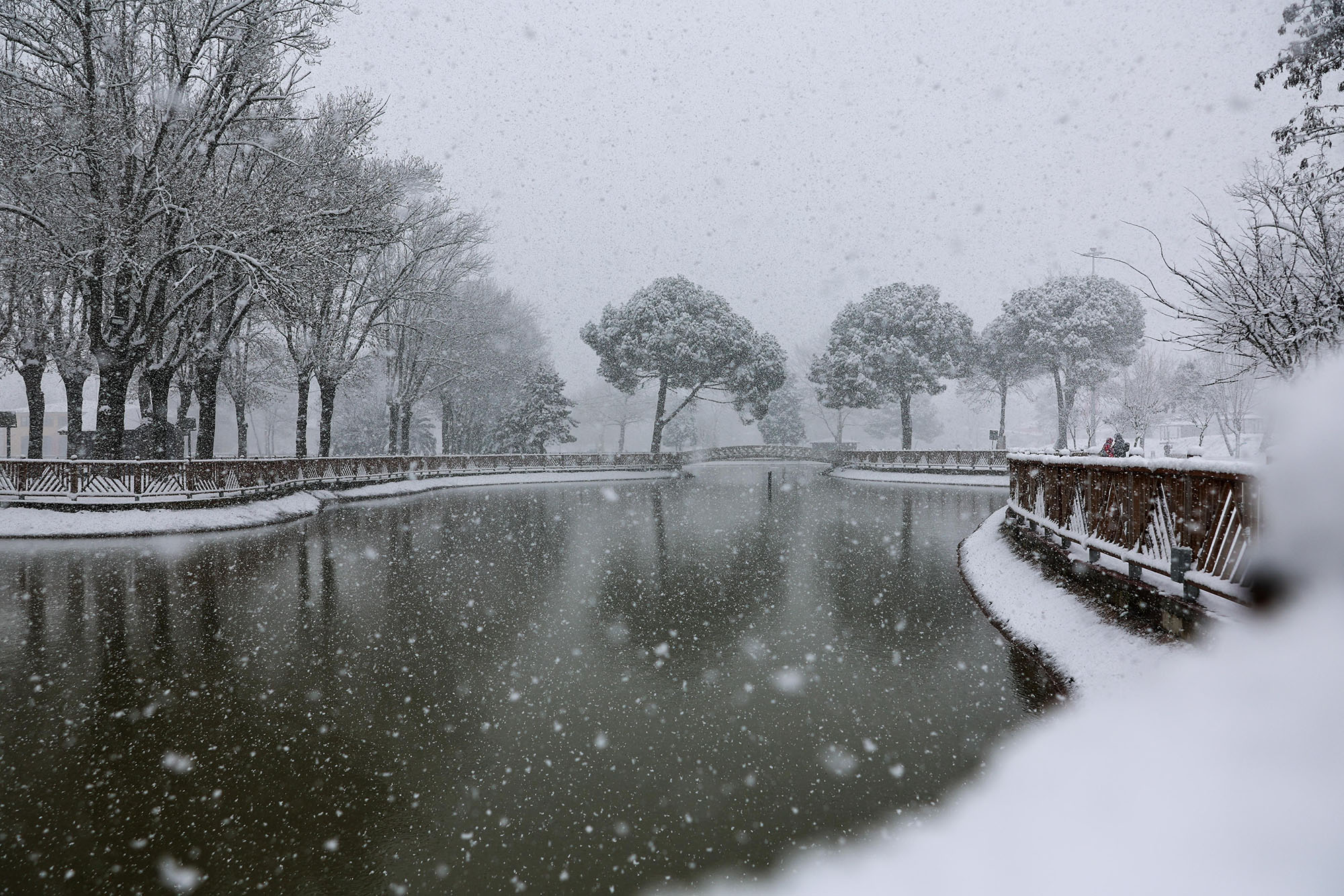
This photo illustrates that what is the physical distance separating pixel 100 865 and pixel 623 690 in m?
3.34

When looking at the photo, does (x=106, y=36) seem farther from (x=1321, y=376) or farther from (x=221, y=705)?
(x=1321, y=376)

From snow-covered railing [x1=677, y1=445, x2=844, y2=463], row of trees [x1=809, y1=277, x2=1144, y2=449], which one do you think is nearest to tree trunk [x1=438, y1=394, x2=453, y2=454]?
row of trees [x1=809, y1=277, x2=1144, y2=449]

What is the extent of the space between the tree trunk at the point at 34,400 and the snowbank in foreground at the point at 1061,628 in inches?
1211

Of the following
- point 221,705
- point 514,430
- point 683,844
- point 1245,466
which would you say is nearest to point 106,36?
point 221,705

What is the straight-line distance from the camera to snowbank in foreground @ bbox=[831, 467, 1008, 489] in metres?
34.6

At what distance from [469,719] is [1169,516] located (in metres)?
6.04

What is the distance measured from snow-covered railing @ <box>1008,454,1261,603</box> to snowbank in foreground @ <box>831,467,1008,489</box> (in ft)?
84.3

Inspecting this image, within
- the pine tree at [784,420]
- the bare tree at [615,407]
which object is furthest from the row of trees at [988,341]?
the bare tree at [615,407]

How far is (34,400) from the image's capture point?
2672 cm

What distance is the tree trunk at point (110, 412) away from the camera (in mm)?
17453

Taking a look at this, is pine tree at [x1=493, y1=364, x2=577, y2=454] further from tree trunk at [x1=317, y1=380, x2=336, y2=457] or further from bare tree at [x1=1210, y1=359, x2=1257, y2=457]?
bare tree at [x1=1210, y1=359, x2=1257, y2=457]

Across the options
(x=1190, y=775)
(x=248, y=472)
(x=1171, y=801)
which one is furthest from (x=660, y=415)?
(x=1171, y=801)

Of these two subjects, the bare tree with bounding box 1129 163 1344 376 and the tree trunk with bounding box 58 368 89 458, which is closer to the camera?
the bare tree with bounding box 1129 163 1344 376

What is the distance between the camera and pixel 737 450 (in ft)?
248
